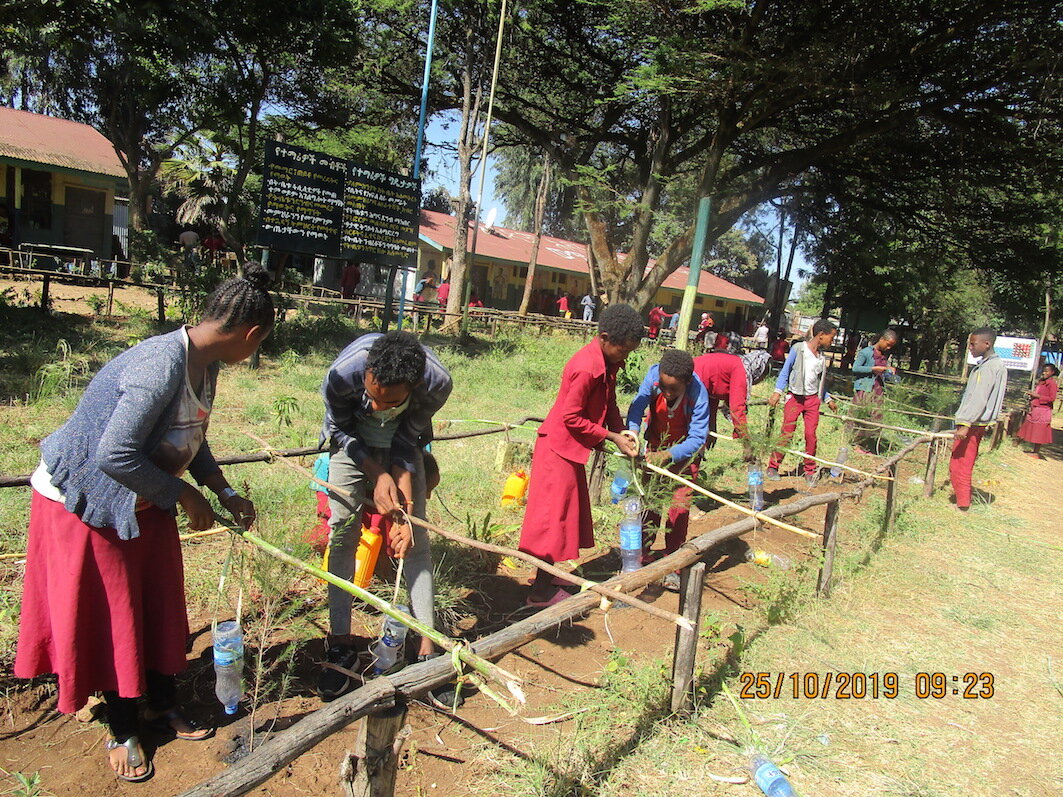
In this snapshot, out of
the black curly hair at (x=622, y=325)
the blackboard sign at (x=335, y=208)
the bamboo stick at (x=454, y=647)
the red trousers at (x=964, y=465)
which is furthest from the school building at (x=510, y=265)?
the bamboo stick at (x=454, y=647)

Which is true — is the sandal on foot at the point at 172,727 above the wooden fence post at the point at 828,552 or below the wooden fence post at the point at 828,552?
below

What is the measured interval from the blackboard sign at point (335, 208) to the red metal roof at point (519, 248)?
1348 cm

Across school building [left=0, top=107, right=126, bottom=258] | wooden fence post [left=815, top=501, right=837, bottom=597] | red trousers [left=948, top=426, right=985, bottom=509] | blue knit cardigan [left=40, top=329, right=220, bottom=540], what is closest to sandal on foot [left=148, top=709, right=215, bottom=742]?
blue knit cardigan [left=40, top=329, right=220, bottom=540]

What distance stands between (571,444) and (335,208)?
21.9 ft

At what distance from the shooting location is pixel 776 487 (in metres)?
7.07

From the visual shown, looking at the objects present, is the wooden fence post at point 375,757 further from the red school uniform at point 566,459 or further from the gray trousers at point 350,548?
the red school uniform at point 566,459

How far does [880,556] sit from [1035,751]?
2.20m

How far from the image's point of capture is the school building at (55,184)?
54.3 feet

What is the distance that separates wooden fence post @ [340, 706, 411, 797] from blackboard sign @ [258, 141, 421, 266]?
7.81 m

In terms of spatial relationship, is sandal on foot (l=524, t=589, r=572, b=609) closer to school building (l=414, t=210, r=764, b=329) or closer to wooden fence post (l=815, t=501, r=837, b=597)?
wooden fence post (l=815, t=501, r=837, b=597)

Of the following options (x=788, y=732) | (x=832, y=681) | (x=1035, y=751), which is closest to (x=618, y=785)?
(x=788, y=732)

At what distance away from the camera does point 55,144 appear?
1750cm

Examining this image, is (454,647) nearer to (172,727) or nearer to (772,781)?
(172,727)
